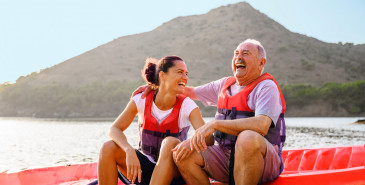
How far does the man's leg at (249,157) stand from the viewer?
2.61 metres

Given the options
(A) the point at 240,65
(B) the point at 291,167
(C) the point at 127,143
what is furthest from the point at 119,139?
(B) the point at 291,167

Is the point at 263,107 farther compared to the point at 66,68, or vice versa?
the point at 66,68

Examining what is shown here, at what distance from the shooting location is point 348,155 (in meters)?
4.55

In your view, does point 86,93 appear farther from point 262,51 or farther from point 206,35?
point 262,51

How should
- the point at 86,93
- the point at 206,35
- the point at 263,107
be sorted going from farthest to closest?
1. the point at 206,35
2. the point at 86,93
3. the point at 263,107

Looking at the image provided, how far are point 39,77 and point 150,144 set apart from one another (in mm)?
71236

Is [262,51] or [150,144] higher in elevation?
[262,51]

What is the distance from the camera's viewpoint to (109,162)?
3.07 meters

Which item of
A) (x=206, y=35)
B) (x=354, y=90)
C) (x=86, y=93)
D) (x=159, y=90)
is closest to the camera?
(x=159, y=90)

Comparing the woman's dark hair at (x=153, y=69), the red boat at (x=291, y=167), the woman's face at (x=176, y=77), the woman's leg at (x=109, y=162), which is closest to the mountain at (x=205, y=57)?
the red boat at (x=291, y=167)

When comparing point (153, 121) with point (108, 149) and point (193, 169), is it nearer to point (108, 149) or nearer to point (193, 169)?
point (108, 149)

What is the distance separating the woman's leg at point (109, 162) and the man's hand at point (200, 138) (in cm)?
71

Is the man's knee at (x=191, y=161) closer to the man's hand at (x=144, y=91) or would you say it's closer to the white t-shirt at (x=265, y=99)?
the white t-shirt at (x=265, y=99)

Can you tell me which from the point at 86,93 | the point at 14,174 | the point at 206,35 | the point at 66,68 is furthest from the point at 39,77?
the point at 14,174
